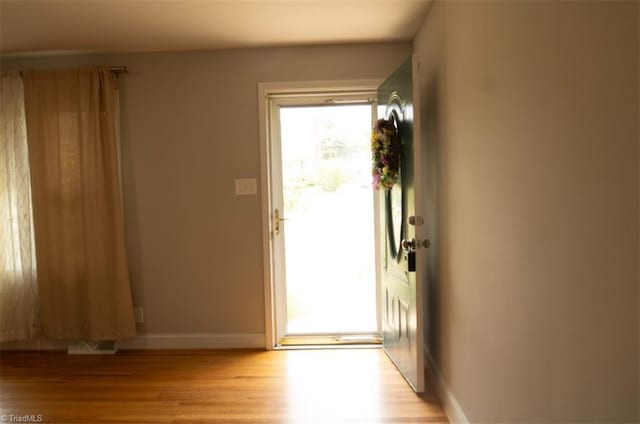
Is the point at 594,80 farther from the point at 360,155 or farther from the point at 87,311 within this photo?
the point at 87,311

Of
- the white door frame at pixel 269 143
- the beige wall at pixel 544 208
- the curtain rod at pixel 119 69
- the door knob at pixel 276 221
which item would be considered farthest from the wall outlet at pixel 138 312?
the beige wall at pixel 544 208

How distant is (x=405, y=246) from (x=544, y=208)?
1364mm

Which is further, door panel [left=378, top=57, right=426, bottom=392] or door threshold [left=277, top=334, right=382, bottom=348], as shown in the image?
door threshold [left=277, top=334, right=382, bottom=348]

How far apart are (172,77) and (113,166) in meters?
0.86

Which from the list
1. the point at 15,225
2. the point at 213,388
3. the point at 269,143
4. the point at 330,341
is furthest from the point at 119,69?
the point at 330,341

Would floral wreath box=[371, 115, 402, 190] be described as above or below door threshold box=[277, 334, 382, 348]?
above

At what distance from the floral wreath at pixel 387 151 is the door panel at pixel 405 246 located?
0.04 meters

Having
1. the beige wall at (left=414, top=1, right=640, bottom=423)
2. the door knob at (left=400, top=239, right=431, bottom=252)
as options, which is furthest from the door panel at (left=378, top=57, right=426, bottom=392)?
the beige wall at (left=414, top=1, right=640, bottom=423)

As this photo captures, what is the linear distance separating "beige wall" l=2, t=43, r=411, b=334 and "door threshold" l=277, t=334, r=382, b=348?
0.92 ft

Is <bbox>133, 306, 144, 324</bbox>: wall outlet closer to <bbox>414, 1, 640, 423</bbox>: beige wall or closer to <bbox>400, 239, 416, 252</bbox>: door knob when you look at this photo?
<bbox>400, 239, 416, 252</bbox>: door knob

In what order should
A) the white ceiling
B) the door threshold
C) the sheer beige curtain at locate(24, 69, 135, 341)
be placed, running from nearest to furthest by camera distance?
the white ceiling → the sheer beige curtain at locate(24, 69, 135, 341) → the door threshold

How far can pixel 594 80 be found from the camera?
1.04 metres

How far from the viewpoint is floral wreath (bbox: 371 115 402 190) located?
9.35 ft

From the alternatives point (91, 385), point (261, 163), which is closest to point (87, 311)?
point (91, 385)
